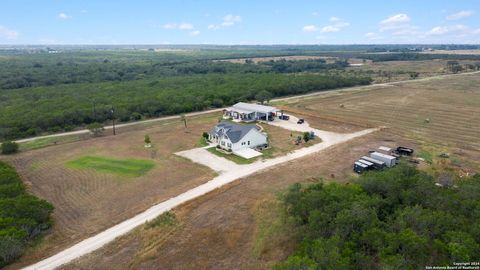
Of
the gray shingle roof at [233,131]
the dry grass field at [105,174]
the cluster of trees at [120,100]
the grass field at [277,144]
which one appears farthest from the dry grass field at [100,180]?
the cluster of trees at [120,100]

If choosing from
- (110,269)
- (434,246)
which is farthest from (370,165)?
(110,269)

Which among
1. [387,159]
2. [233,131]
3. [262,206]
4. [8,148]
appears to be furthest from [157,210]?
[8,148]

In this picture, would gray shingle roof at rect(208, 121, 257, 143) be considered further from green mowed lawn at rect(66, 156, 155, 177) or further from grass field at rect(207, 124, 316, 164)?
green mowed lawn at rect(66, 156, 155, 177)

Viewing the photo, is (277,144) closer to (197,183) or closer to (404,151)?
(404,151)

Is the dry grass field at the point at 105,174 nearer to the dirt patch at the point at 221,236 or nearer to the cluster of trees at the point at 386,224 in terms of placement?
the dirt patch at the point at 221,236

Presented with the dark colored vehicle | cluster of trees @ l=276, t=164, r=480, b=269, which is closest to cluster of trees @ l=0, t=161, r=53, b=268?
cluster of trees @ l=276, t=164, r=480, b=269

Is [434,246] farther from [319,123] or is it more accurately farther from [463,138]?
[319,123]
